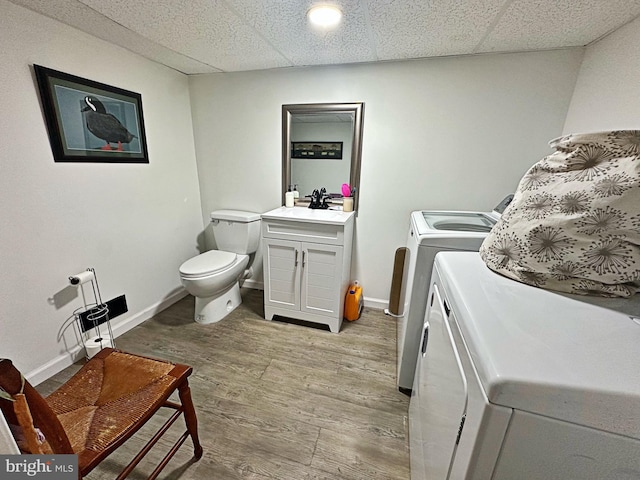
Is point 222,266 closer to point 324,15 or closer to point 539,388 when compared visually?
point 324,15

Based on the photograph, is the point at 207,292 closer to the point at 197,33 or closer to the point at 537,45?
the point at 197,33

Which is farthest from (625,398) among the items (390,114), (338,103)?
(338,103)

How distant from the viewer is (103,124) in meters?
1.77

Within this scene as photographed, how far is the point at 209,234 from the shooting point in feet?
9.23

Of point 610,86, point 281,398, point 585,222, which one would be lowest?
point 281,398

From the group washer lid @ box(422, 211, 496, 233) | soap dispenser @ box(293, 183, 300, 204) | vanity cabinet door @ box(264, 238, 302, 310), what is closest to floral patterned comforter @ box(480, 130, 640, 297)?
washer lid @ box(422, 211, 496, 233)

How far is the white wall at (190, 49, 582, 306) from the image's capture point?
1.79 m

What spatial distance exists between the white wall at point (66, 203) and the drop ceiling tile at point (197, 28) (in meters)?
0.39

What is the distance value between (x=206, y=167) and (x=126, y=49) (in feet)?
3.29

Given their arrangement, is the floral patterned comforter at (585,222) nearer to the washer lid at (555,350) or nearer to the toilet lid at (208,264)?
the washer lid at (555,350)

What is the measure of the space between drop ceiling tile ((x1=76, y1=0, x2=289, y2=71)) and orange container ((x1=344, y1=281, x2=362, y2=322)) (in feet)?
6.20

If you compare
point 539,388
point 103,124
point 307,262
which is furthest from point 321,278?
point 103,124

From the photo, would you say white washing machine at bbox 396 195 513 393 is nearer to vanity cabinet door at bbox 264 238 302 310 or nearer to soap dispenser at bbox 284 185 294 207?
vanity cabinet door at bbox 264 238 302 310

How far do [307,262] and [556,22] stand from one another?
Result: 1961 mm
